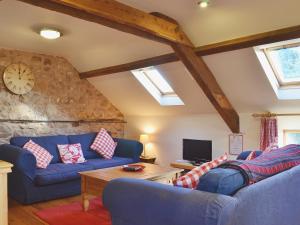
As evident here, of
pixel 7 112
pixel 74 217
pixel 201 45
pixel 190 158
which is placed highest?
pixel 201 45

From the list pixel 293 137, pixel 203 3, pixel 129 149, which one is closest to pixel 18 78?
pixel 129 149

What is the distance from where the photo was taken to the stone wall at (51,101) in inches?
190

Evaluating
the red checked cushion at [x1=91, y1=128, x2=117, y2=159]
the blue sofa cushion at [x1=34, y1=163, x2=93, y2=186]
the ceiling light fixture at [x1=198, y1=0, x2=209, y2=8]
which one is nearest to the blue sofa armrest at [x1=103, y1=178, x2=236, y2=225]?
the ceiling light fixture at [x1=198, y1=0, x2=209, y2=8]

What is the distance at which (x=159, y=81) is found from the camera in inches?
214

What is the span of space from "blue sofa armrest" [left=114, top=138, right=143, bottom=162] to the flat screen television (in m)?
0.81

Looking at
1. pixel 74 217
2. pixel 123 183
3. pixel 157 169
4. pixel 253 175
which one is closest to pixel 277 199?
pixel 253 175

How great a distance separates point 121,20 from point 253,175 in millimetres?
1978

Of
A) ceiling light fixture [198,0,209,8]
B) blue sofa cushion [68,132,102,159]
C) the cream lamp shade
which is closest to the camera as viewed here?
ceiling light fixture [198,0,209,8]

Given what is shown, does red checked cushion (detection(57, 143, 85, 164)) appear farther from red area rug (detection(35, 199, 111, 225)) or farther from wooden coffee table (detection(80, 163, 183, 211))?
wooden coffee table (detection(80, 163, 183, 211))

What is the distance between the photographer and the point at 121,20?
9.64ft

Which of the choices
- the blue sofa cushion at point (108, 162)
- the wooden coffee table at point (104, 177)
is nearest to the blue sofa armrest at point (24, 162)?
the wooden coffee table at point (104, 177)

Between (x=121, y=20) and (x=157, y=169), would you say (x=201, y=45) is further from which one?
(x=157, y=169)

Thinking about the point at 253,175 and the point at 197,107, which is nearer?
the point at 253,175

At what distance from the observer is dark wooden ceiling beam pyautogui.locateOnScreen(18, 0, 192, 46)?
2541mm
